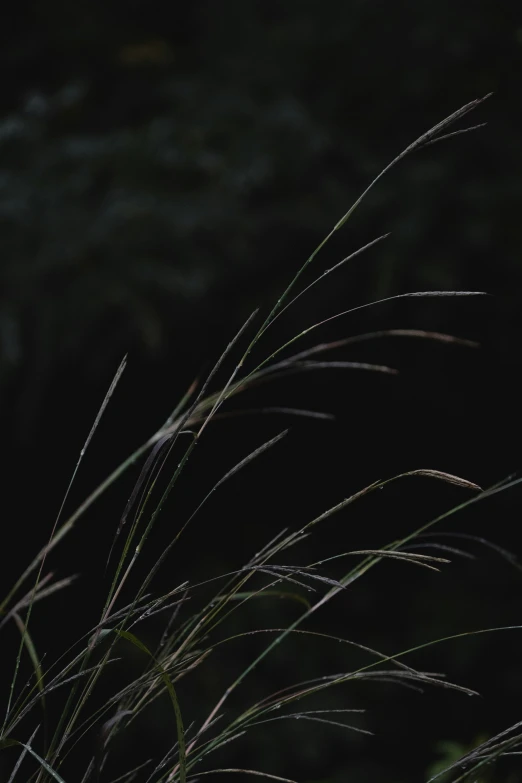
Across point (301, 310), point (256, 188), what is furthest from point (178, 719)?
point (256, 188)

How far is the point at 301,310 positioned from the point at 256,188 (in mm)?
391

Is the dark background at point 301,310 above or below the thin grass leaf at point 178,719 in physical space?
below

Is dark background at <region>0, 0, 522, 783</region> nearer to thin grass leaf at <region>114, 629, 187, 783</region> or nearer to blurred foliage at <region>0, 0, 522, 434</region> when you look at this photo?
blurred foliage at <region>0, 0, 522, 434</region>

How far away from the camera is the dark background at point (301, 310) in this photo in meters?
2.38

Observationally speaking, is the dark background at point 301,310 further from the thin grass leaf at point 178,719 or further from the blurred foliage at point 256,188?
the thin grass leaf at point 178,719

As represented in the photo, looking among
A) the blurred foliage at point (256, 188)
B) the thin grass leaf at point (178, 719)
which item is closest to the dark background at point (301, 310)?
the blurred foliage at point (256, 188)

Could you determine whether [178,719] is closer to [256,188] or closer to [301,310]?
[301,310]

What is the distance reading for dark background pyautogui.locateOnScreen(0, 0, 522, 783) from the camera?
238cm

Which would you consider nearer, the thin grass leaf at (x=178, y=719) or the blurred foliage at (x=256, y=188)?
the thin grass leaf at (x=178, y=719)

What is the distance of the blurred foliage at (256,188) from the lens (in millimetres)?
2359

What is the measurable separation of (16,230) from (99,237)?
236 millimetres

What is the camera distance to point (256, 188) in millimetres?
2584

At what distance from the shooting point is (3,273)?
235 centimetres

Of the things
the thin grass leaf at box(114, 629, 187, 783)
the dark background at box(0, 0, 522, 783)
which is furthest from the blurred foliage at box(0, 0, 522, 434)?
the thin grass leaf at box(114, 629, 187, 783)
